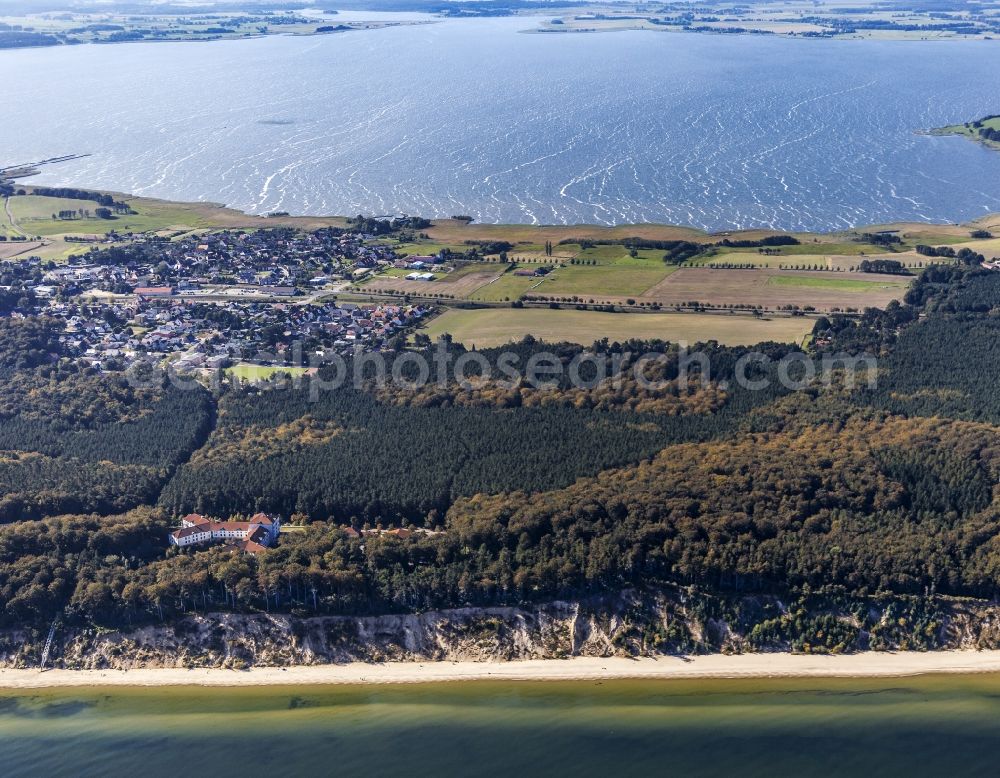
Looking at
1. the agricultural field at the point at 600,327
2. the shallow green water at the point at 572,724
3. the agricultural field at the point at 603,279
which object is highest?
the agricultural field at the point at 603,279

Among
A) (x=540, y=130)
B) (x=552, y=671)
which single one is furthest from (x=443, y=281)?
(x=540, y=130)

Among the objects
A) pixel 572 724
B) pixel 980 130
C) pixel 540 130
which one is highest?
pixel 980 130

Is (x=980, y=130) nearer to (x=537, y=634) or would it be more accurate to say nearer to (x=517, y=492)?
(x=517, y=492)

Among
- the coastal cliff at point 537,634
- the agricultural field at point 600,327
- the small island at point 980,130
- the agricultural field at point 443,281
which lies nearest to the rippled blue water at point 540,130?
the small island at point 980,130

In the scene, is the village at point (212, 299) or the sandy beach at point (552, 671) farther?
the village at point (212, 299)

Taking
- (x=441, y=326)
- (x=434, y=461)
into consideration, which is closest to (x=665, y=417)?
(x=434, y=461)

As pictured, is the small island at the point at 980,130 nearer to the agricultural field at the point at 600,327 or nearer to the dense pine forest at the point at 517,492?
the agricultural field at the point at 600,327
